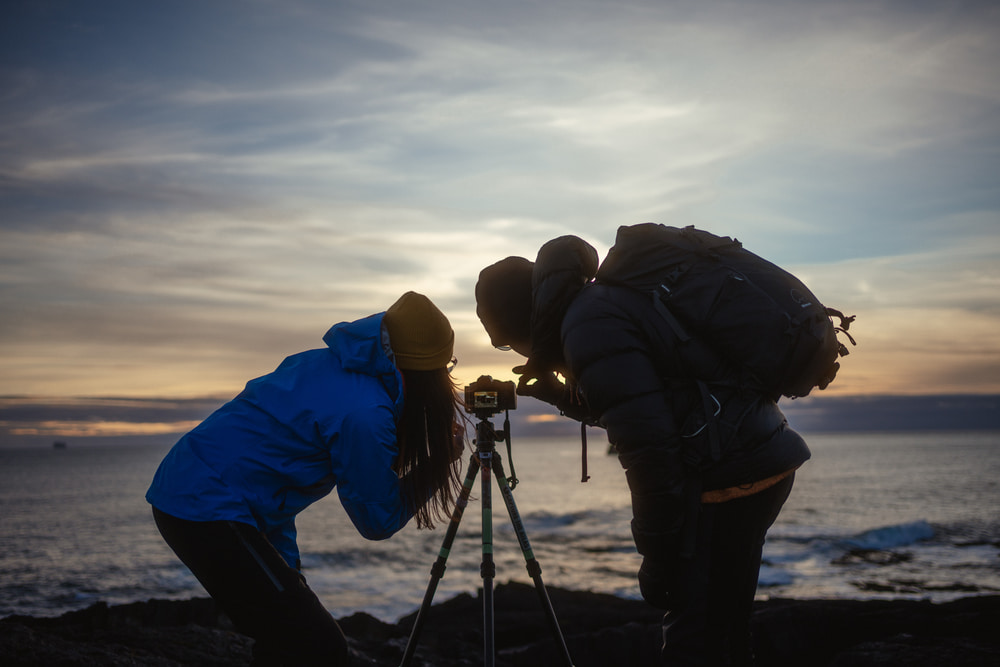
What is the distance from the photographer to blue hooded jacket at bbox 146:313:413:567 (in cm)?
219

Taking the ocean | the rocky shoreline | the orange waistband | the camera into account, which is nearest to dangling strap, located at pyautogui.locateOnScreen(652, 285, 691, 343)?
the orange waistband

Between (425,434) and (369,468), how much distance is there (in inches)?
13.4

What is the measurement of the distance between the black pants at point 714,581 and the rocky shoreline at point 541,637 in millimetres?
2770

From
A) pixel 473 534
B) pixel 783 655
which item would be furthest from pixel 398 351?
pixel 473 534

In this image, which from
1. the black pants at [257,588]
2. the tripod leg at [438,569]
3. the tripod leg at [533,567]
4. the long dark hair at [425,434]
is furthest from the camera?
the tripod leg at [533,567]

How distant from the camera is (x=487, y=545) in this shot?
Answer: 3.45 metres

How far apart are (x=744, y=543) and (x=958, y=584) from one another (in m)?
12.9

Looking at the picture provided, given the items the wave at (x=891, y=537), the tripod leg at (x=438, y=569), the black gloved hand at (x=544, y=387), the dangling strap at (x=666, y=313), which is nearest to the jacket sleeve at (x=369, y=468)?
the black gloved hand at (x=544, y=387)

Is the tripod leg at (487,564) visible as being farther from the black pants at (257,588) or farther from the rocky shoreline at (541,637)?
the rocky shoreline at (541,637)

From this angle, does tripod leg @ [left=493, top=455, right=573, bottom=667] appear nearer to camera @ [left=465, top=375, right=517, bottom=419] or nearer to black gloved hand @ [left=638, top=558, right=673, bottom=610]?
camera @ [left=465, top=375, right=517, bottom=419]

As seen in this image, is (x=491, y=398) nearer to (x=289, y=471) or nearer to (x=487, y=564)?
(x=487, y=564)

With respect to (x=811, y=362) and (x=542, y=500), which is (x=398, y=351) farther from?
(x=542, y=500)

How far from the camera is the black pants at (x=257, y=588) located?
2188mm

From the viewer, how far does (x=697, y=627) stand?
208 cm
